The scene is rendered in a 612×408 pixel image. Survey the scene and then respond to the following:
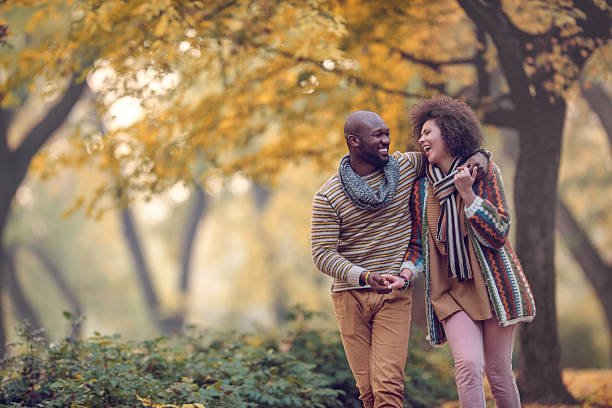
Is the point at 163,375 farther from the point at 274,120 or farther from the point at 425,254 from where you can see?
the point at 274,120

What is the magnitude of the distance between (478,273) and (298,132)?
533 centimetres

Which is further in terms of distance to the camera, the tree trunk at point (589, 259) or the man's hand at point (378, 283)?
the tree trunk at point (589, 259)

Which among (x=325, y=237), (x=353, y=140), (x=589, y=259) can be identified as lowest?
(x=589, y=259)

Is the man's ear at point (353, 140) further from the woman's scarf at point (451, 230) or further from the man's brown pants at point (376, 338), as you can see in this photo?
the man's brown pants at point (376, 338)

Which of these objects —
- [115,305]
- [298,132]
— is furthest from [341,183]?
[115,305]

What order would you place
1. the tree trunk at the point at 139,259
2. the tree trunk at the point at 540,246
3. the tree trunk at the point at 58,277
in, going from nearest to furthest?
1. the tree trunk at the point at 540,246
2. the tree trunk at the point at 139,259
3. the tree trunk at the point at 58,277

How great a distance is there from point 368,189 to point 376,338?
2.81ft

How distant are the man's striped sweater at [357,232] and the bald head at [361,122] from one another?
0.28m

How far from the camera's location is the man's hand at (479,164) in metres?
3.84

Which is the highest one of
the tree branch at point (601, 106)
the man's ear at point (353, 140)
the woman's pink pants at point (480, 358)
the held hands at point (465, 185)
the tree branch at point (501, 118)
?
the man's ear at point (353, 140)

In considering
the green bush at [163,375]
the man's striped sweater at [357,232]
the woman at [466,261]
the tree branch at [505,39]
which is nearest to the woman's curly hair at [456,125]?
the woman at [466,261]

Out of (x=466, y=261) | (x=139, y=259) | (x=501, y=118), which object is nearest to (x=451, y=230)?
(x=466, y=261)

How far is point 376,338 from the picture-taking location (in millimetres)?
3889

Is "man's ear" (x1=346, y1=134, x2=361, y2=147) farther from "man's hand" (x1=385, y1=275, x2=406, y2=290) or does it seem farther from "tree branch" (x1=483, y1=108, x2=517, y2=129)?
"tree branch" (x1=483, y1=108, x2=517, y2=129)
